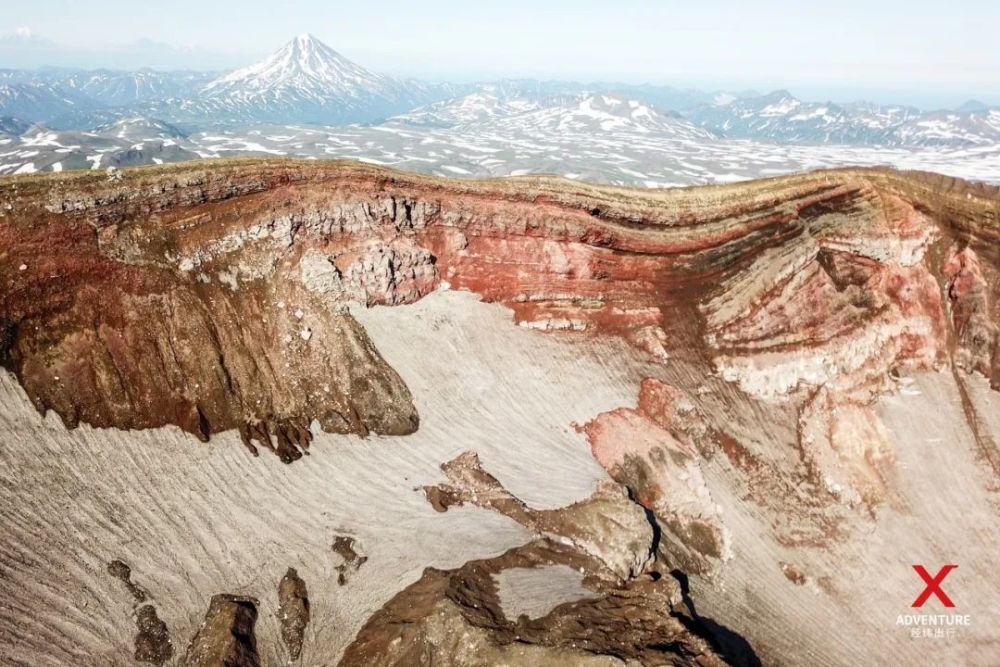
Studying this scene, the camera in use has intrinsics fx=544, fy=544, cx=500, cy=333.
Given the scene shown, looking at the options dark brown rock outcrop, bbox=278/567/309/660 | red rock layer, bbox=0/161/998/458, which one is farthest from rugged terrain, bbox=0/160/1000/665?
red rock layer, bbox=0/161/998/458

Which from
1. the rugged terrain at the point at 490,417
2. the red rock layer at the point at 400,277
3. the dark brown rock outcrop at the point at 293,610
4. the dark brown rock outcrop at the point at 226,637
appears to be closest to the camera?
the dark brown rock outcrop at the point at 226,637

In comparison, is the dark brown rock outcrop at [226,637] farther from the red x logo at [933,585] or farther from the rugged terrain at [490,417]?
the red x logo at [933,585]

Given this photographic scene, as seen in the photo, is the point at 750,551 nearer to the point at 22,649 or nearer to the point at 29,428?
the point at 22,649

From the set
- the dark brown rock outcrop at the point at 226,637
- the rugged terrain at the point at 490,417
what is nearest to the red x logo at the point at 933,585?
the rugged terrain at the point at 490,417

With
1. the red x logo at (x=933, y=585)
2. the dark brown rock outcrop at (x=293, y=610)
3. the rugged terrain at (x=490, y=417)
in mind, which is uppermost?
the rugged terrain at (x=490, y=417)

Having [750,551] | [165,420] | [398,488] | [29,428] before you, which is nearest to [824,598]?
[750,551]

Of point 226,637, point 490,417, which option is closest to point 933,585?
point 490,417

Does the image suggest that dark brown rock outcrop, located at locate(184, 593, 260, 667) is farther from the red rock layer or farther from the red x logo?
the red x logo
